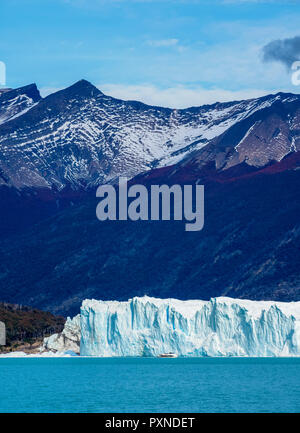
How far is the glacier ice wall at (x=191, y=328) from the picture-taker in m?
168

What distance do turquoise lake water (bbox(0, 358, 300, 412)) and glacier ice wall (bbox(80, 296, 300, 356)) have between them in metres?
3.01

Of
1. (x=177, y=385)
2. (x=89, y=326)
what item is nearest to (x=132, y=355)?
(x=89, y=326)

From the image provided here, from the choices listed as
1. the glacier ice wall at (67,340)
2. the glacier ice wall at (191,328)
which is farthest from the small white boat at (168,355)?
the glacier ice wall at (67,340)

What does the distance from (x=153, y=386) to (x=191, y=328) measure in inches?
2314

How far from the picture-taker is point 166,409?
300ft

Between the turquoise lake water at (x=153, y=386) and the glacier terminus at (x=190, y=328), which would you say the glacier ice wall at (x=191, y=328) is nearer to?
the glacier terminus at (x=190, y=328)

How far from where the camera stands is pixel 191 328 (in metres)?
174

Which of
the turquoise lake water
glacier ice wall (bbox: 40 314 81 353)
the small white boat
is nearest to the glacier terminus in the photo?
the small white boat

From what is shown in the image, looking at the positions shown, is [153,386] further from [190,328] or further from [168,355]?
[168,355]

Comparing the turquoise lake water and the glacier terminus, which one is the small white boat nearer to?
the glacier terminus

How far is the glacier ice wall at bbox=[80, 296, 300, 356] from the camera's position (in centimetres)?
16850

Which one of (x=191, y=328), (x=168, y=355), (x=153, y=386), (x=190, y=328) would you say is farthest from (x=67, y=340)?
(x=153, y=386)

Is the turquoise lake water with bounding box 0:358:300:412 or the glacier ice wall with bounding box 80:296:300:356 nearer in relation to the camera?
the turquoise lake water with bounding box 0:358:300:412

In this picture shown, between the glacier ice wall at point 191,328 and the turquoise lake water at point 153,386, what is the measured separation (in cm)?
301
